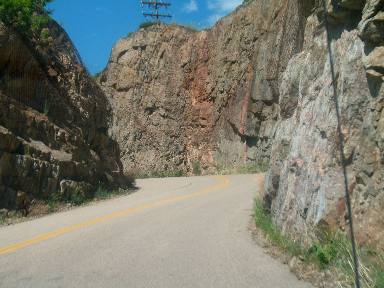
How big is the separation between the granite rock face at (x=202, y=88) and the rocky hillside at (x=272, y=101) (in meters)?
0.08

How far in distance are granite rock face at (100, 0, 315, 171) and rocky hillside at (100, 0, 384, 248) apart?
8 cm

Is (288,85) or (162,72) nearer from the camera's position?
(288,85)

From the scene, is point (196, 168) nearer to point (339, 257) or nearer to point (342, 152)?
point (342, 152)

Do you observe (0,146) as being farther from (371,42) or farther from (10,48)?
(371,42)

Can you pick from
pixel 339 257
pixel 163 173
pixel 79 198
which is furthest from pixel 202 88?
pixel 339 257

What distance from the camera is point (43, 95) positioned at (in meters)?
18.1

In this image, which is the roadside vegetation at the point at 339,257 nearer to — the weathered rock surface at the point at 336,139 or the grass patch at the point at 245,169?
the weathered rock surface at the point at 336,139

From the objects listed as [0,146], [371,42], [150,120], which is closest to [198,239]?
[371,42]

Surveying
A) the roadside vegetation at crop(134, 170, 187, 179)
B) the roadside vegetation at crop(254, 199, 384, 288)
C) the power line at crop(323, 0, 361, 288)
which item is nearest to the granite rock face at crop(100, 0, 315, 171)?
the roadside vegetation at crop(134, 170, 187, 179)

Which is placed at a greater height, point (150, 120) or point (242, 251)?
point (150, 120)

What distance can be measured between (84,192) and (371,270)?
1263 cm

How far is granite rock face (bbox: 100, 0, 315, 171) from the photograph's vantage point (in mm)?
34188

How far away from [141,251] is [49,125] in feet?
32.3

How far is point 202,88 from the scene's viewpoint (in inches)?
1598
